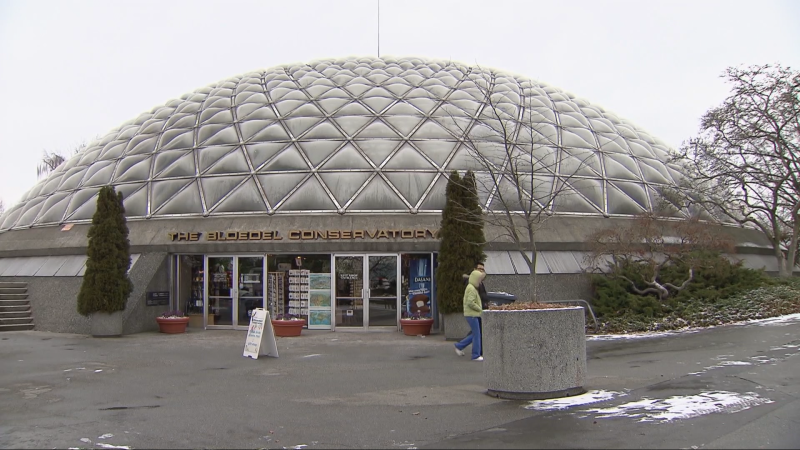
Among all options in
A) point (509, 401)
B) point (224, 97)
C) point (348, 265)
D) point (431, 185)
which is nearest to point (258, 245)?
point (348, 265)

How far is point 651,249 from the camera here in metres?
19.4

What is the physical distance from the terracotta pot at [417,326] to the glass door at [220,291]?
595 cm

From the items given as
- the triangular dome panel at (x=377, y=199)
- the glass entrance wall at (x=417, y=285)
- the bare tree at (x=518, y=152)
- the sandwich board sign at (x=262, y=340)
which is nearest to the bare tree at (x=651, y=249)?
the bare tree at (x=518, y=152)

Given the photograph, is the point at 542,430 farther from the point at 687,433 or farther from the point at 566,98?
the point at 566,98

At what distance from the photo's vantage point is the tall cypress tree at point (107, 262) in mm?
18734

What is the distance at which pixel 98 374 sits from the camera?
12.0 m

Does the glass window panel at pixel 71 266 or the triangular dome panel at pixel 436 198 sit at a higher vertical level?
the triangular dome panel at pixel 436 198

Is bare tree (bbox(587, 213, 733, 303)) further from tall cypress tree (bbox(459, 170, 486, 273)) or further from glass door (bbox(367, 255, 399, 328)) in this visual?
glass door (bbox(367, 255, 399, 328))

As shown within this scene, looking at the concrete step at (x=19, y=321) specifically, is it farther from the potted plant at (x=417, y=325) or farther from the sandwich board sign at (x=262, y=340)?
the potted plant at (x=417, y=325)

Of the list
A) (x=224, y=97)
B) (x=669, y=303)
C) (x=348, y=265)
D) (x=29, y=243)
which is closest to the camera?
(x=669, y=303)

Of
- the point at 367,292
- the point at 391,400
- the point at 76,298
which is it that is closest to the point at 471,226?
the point at 367,292

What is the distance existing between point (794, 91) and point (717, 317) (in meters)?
10.2

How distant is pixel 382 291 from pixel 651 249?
8100 millimetres

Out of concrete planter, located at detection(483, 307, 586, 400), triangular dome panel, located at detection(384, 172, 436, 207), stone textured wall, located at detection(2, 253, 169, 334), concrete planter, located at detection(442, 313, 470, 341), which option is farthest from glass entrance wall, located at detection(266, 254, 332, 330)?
concrete planter, located at detection(483, 307, 586, 400)
